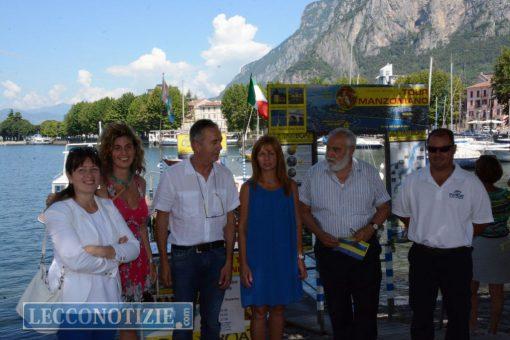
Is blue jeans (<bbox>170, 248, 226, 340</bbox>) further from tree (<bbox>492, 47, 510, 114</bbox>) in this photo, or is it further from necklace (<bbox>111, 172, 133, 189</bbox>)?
tree (<bbox>492, 47, 510, 114</bbox>)

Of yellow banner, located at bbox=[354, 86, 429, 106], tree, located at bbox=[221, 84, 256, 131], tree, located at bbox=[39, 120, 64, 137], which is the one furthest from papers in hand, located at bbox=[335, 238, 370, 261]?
tree, located at bbox=[39, 120, 64, 137]

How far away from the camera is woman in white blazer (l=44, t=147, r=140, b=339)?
10.1 feet

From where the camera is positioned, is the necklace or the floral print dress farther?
the necklace

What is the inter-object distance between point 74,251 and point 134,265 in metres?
0.91

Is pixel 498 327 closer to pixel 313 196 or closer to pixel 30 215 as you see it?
pixel 313 196

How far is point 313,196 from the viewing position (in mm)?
4445

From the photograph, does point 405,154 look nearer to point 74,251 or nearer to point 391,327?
point 391,327

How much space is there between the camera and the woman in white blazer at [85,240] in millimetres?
3084

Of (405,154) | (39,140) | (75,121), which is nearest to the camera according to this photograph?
(405,154)

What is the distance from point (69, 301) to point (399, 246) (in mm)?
13147

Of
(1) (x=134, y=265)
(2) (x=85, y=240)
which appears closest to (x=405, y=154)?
(1) (x=134, y=265)

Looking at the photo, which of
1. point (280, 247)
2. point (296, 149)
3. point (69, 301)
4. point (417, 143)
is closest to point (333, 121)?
point (296, 149)

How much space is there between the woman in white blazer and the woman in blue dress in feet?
3.25

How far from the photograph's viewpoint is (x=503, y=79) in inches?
2655
